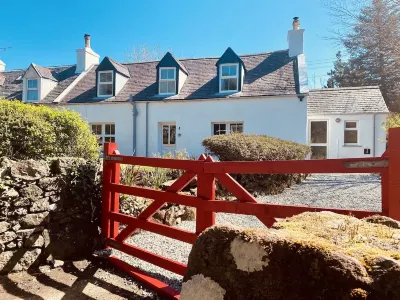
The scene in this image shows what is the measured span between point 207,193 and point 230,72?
1223cm

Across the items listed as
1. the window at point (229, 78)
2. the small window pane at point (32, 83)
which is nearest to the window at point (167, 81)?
the window at point (229, 78)

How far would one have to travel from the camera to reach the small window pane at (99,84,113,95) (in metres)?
15.8

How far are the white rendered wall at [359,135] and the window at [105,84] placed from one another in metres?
10.0

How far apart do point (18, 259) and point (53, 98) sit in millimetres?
14597

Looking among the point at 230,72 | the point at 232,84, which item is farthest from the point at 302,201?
the point at 230,72

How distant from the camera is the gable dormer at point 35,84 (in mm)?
16391

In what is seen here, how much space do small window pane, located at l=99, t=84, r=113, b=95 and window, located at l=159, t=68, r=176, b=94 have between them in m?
2.71

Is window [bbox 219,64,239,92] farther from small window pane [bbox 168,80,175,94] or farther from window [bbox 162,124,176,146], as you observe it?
window [bbox 162,124,176,146]

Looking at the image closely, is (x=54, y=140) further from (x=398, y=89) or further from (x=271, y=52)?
(x=398, y=89)

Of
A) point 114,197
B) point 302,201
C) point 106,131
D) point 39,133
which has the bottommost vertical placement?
point 302,201

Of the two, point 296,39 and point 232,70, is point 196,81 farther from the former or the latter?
point 296,39

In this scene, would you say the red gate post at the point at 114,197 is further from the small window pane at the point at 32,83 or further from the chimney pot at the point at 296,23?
the small window pane at the point at 32,83

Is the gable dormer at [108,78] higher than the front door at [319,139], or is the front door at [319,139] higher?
the gable dormer at [108,78]

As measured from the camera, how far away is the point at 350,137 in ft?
49.1
